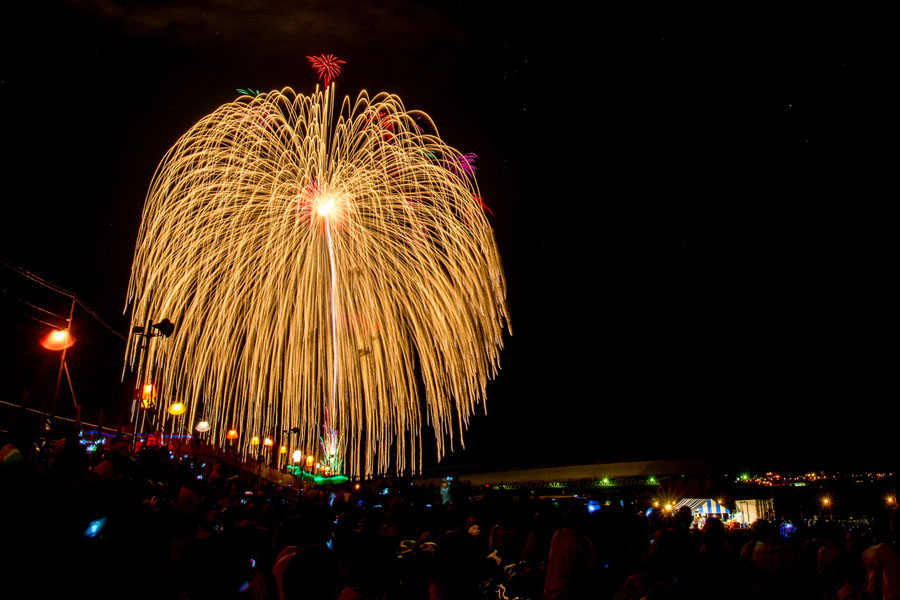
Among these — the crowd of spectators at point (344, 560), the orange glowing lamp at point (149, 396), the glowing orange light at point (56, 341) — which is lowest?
the crowd of spectators at point (344, 560)

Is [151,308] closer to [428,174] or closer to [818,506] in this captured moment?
[428,174]

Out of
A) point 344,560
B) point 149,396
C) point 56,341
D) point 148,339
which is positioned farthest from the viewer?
point 149,396

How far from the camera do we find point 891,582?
551cm

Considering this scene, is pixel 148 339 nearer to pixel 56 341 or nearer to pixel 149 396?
pixel 56 341

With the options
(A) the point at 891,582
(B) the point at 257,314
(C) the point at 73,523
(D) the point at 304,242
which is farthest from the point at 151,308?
(A) the point at 891,582

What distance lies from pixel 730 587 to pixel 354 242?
1687 cm

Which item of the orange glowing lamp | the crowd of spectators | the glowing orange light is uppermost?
the glowing orange light

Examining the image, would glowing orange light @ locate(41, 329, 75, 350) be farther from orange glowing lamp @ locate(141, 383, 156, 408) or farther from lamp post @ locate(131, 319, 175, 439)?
orange glowing lamp @ locate(141, 383, 156, 408)

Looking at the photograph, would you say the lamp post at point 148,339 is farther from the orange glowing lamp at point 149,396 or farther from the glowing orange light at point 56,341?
the glowing orange light at point 56,341

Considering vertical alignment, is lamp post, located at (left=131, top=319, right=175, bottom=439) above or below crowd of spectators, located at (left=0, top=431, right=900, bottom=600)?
above

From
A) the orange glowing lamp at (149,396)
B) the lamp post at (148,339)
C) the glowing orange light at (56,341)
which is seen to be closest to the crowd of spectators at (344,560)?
the glowing orange light at (56,341)

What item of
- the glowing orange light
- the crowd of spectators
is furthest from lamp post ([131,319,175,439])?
the crowd of spectators

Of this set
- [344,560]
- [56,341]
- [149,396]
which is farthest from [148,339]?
[344,560]

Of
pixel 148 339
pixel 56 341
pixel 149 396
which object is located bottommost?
pixel 149 396
